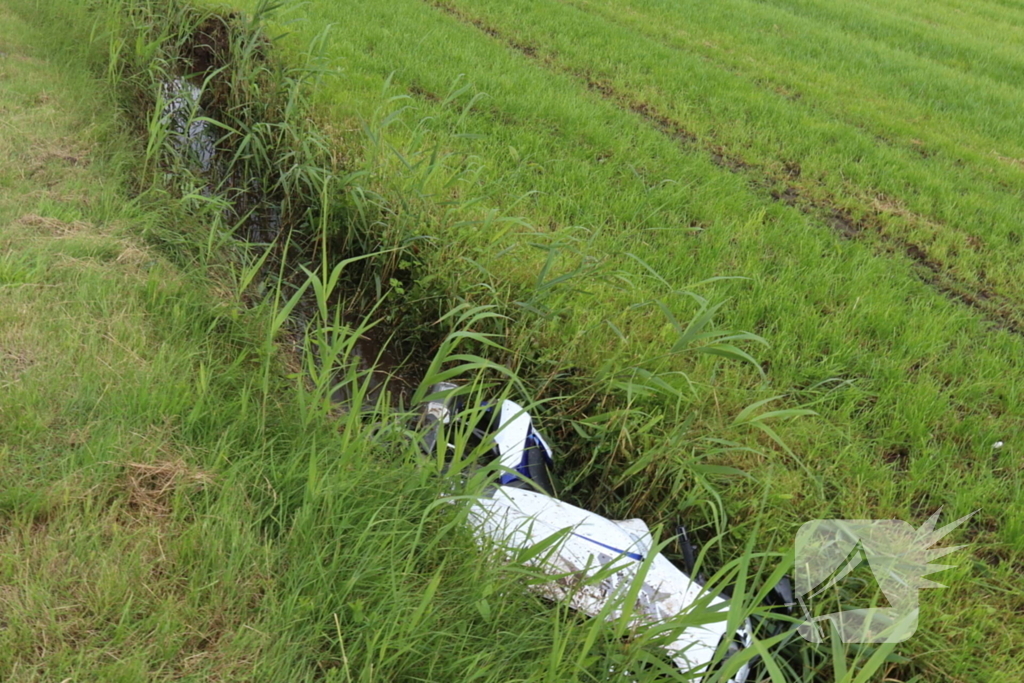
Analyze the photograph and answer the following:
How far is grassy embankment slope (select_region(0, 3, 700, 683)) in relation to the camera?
1.48 metres

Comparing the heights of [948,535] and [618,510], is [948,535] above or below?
above

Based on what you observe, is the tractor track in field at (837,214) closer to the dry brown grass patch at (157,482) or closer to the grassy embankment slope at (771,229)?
the grassy embankment slope at (771,229)

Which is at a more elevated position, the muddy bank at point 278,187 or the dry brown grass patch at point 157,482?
the muddy bank at point 278,187

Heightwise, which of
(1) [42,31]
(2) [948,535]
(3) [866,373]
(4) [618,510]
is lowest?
(4) [618,510]

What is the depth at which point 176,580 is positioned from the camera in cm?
157

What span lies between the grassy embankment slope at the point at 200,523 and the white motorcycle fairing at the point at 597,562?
9 cm

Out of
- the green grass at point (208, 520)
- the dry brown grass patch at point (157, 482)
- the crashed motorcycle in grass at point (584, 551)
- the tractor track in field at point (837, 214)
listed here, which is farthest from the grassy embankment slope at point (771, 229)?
the dry brown grass patch at point (157, 482)

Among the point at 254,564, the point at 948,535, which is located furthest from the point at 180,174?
the point at 948,535

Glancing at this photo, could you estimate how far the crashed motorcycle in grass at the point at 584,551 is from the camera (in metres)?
1.78

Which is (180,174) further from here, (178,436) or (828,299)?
(828,299)

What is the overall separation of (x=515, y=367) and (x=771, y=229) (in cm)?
184

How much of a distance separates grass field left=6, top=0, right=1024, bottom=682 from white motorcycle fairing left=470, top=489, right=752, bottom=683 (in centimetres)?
10

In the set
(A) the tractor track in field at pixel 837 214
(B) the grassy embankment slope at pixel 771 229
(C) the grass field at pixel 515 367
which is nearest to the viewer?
(C) the grass field at pixel 515 367

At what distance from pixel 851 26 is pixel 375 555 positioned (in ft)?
30.0
